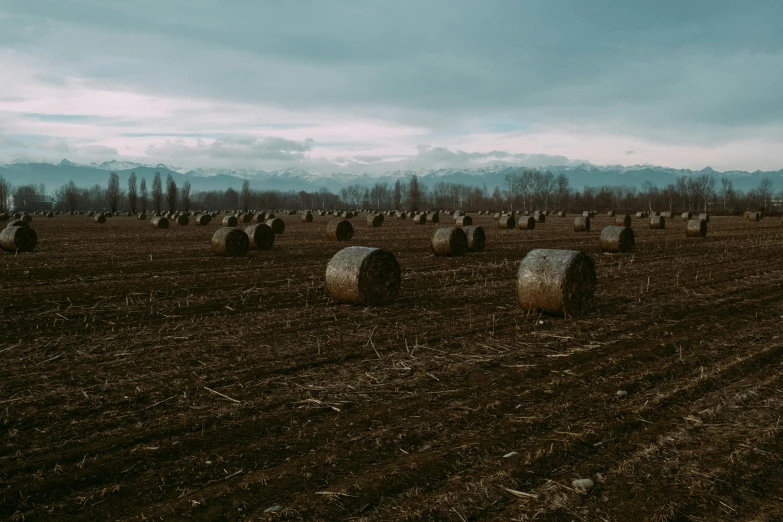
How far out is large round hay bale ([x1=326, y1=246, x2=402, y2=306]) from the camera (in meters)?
12.5

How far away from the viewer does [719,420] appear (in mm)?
6125

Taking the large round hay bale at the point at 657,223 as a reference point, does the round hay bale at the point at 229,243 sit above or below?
below

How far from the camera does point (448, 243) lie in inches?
868

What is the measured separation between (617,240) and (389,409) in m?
19.9

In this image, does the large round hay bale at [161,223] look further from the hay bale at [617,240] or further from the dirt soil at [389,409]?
the hay bale at [617,240]

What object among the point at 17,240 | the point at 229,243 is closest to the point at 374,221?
the point at 229,243

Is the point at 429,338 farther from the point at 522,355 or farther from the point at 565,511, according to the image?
the point at 565,511

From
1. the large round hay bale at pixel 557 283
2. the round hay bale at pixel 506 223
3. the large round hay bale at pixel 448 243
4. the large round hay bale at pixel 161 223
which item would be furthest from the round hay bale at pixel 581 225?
the large round hay bale at pixel 161 223

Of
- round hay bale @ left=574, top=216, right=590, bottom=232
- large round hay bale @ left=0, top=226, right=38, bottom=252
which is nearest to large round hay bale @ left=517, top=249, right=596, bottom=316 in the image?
large round hay bale @ left=0, top=226, right=38, bottom=252

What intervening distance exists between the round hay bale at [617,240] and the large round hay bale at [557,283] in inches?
515

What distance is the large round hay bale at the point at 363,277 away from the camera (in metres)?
12.5

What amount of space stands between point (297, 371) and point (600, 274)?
12.2 m

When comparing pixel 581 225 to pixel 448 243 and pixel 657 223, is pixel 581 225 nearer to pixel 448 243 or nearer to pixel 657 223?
pixel 657 223

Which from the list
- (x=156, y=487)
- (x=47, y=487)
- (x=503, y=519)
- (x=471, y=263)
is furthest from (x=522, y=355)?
(x=471, y=263)
